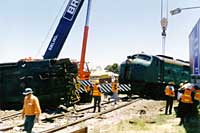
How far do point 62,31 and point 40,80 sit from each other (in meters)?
4.34

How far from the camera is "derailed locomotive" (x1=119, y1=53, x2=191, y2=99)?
23438mm

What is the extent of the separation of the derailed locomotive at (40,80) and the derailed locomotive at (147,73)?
6568 millimetres

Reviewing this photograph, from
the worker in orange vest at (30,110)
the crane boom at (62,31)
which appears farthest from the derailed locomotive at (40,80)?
the worker in orange vest at (30,110)

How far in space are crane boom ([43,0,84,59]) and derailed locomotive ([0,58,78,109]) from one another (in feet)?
10.1

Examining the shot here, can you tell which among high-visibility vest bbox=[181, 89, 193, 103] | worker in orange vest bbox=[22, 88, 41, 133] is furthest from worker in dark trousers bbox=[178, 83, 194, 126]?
worker in orange vest bbox=[22, 88, 41, 133]

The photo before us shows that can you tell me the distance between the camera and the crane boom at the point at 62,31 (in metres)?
21.0

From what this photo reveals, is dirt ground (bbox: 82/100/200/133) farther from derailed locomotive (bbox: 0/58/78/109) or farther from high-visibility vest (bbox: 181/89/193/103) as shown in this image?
derailed locomotive (bbox: 0/58/78/109)

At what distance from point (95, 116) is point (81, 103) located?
5.86 m

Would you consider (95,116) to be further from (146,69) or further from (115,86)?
(146,69)

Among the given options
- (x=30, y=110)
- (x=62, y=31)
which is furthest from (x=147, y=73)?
(x=30, y=110)

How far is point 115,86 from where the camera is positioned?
21047mm

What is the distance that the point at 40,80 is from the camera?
17812 millimetres

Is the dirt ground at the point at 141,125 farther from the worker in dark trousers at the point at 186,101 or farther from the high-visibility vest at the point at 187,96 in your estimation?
the high-visibility vest at the point at 187,96

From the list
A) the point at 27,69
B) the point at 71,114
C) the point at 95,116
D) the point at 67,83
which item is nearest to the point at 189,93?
the point at 95,116
